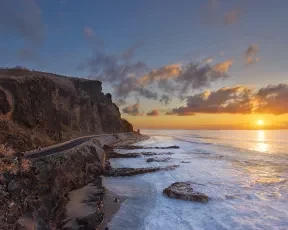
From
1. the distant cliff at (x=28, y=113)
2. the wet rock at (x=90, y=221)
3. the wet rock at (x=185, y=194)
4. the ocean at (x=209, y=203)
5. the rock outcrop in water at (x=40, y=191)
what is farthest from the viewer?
the distant cliff at (x=28, y=113)

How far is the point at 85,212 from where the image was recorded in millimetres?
20844

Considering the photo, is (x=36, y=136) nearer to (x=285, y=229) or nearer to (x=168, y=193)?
(x=168, y=193)

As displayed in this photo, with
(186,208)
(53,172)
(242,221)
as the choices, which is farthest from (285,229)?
(53,172)

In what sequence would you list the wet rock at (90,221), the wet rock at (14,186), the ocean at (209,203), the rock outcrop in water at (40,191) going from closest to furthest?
the rock outcrop in water at (40,191) < the wet rock at (14,186) < the wet rock at (90,221) < the ocean at (209,203)

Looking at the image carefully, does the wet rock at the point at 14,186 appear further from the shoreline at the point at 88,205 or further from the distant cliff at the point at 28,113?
the distant cliff at the point at 28,113

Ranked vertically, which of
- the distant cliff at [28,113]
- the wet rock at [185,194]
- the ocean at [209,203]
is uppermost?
the distant cliff at [28,113]

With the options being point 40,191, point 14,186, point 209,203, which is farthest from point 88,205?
point 209,203

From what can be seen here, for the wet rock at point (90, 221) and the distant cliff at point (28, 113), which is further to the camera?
the distant cliff at point (28, 113)

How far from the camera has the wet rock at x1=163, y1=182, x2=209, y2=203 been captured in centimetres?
2616

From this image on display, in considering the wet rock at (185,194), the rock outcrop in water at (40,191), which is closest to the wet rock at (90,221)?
the rock outcrop in water at (40,191)

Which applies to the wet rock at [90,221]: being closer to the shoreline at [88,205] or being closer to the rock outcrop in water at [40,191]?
the shoreline at [88,205]

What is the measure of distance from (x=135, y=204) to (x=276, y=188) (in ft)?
56.7

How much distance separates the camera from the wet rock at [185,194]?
26.2 meters

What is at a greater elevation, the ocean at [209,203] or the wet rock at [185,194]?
the wet rock at [185,194]
